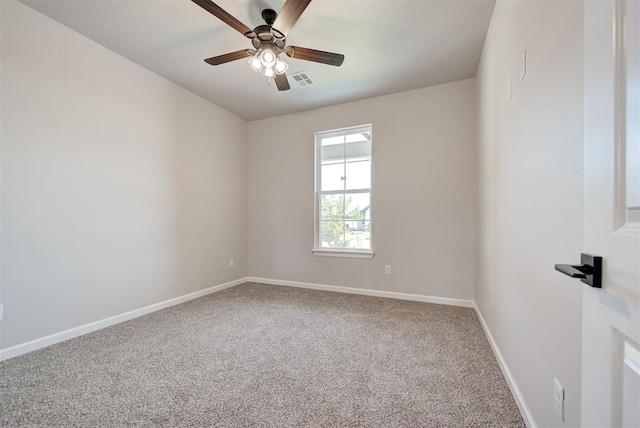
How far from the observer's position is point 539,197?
1.23m

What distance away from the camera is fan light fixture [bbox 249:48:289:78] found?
85.6 inches

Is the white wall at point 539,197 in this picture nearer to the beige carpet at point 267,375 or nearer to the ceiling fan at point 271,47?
the beige carpet at point 267,375

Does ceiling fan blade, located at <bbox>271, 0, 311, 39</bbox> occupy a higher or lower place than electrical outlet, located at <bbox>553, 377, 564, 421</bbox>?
higher

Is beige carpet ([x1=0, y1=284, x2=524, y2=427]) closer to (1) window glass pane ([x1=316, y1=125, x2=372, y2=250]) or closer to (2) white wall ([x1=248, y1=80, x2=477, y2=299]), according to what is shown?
(2) white wall ([x1=248, y1=80, x2=477, y2=299])

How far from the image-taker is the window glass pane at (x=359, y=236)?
3803mm

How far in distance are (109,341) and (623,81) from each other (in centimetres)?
328

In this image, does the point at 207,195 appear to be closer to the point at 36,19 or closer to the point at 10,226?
the point at 10,226

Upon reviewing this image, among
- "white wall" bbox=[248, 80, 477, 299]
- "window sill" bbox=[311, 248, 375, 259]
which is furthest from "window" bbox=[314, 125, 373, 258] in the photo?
"white wall" bbox=[248, 80, 477, 299]

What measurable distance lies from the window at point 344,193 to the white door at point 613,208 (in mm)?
3104

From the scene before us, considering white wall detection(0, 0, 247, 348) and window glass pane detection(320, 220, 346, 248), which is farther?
window glass pane detection(320, 220, 346, 248)

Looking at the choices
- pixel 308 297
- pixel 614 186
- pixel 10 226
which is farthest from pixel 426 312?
pixel 10 226

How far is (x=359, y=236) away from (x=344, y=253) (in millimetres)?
322

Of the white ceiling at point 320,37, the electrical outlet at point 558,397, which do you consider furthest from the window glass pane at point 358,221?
the electrical outlet at point 558,397

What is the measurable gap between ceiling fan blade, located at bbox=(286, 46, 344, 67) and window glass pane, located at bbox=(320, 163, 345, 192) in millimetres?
1866
